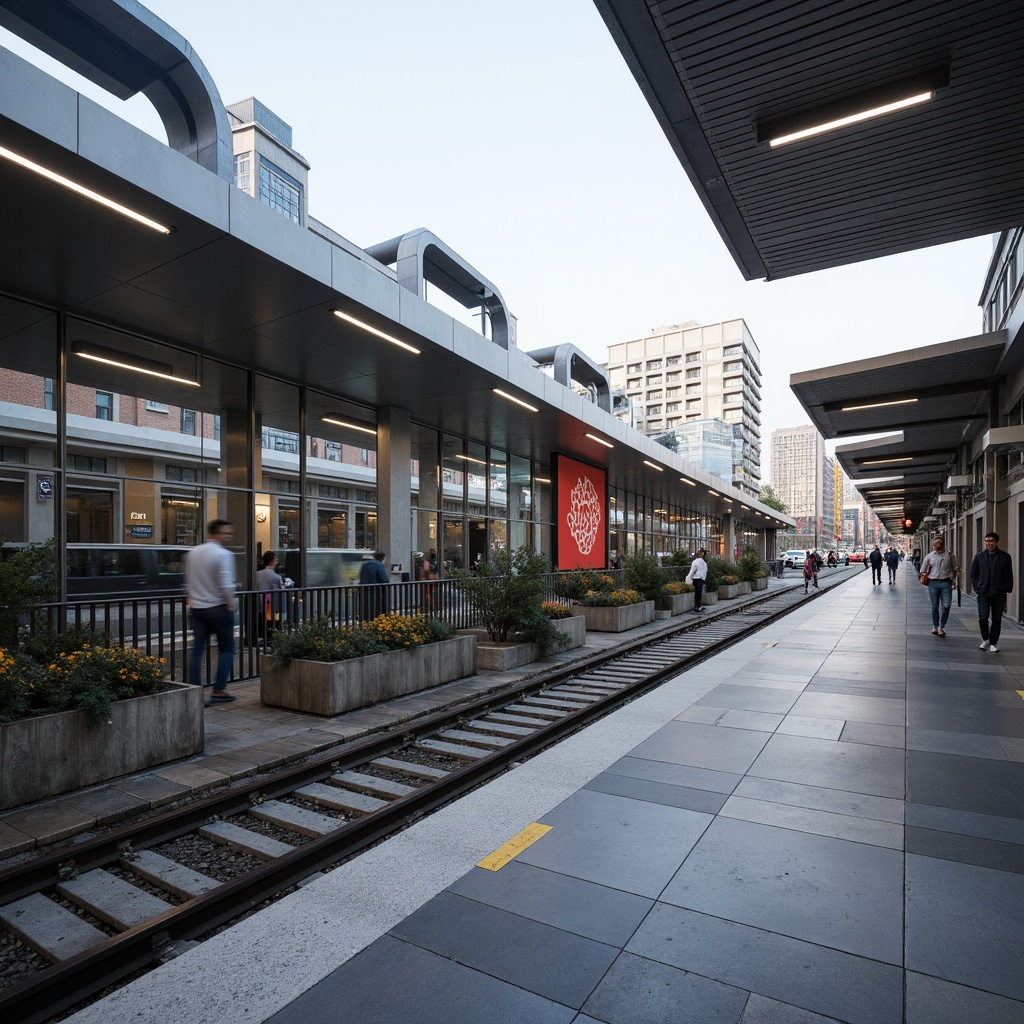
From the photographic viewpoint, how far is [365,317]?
9930 millimetres

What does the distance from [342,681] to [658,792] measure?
13.1ft

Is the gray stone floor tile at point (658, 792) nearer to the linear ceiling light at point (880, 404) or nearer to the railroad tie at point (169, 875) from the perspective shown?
the railroad tie at point (169, 875)

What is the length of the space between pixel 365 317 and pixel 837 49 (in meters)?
6.67

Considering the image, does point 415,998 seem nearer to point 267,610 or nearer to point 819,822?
point 819,822

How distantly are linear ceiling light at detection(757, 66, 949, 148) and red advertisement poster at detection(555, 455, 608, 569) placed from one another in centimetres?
1544

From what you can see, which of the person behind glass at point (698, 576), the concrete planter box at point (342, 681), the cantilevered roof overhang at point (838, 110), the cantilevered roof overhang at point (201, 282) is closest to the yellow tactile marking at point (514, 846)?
the concrete planter box at point (342, 681)

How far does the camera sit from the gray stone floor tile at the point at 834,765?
199 inches

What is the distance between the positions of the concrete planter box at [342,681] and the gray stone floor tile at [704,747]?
3.40 meters

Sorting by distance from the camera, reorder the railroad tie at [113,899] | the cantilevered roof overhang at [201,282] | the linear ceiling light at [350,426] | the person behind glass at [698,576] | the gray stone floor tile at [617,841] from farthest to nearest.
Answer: the person behind glass at [698,576] < the linear ceiling light at [350,426] < the cantilevered roof overhang at [201,282] < the gray stone floor tile at [617,841] < the railroad tie at [113,899]

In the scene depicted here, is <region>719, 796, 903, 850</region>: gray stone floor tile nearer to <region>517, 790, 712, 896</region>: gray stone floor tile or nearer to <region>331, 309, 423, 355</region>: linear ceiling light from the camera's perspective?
<region>517, 790, 712, 896</region>: gray stone floor tile

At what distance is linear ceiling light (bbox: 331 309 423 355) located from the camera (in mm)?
9805

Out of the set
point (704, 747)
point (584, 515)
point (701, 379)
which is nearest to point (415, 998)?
point (704, 747)

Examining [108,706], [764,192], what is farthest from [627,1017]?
[764,192]

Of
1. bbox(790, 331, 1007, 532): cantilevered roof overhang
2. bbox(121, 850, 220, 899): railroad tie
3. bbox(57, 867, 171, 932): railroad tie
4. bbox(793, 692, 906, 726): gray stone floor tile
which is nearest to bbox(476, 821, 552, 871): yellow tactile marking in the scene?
bbox(121, 850, 220, 899): railroad tie
